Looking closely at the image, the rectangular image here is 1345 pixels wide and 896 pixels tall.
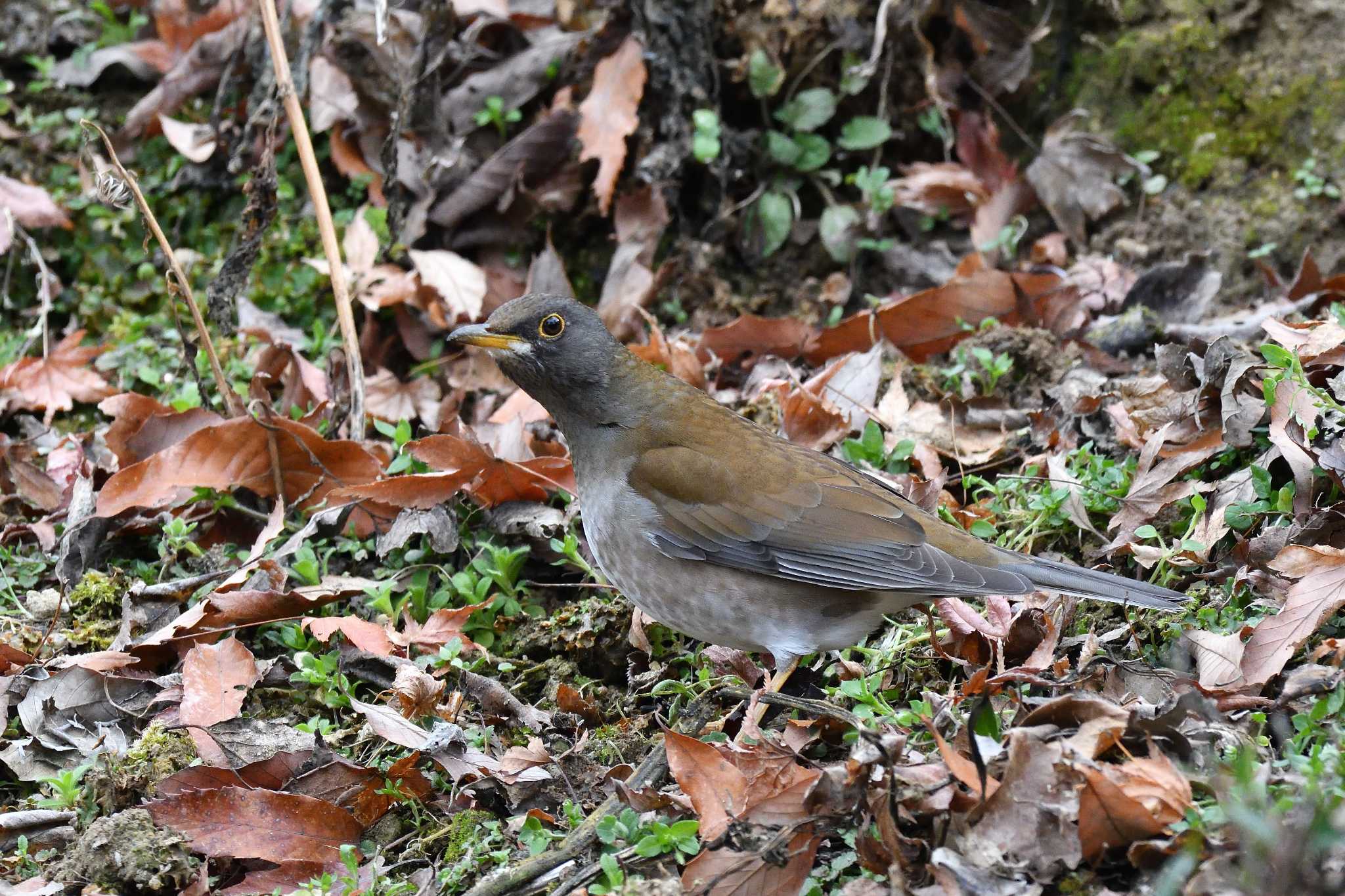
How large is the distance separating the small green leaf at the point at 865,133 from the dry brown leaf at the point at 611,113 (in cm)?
121

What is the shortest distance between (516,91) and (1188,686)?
204 inches

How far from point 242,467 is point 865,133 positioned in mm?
3973

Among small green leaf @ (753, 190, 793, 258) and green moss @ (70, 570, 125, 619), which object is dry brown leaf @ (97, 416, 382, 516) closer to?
green moss @ (70, 570, 125, 619)

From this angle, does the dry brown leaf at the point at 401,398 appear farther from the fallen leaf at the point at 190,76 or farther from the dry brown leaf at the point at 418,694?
the fallen leaf at the point at 190,76

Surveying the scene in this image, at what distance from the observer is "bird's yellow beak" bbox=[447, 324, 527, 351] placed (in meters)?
5.11

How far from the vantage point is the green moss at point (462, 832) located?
4008mm

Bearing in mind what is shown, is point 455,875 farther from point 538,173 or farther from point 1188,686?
point 538,173

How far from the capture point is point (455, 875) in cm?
385

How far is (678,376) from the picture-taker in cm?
656

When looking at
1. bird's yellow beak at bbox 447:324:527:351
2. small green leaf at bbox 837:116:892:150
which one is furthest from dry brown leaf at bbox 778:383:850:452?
small green leaf at bbox 837:116:892:150

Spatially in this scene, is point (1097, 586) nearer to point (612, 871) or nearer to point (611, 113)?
point (612, 871)

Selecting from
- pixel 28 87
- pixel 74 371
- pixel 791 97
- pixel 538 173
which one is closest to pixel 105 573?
pixel 74 371

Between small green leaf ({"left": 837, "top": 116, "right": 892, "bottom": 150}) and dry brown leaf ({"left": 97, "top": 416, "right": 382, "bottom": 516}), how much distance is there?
11.1 ft

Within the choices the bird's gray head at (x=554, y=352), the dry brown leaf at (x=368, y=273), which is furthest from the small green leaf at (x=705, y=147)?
the bird's gray head at (x=554, y=352)
